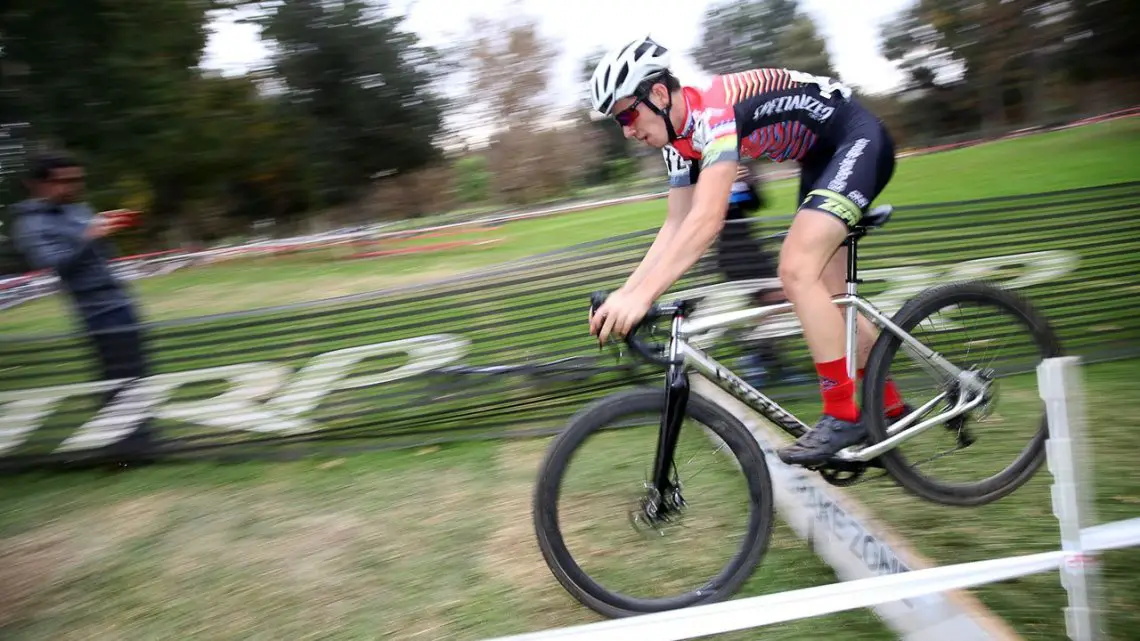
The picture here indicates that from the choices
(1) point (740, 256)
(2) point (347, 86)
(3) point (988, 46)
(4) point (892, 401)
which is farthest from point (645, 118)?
(3) point (988, 46)

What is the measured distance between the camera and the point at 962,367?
325 cm

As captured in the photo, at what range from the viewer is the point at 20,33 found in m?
21.2

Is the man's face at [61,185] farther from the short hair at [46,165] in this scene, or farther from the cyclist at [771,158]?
the cyclist at [771,158]

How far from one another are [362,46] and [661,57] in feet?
126

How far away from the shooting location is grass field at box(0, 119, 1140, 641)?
9.57 ft

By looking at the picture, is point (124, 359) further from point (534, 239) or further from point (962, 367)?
point (534, 239)

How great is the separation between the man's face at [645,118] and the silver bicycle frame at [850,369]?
688 mm

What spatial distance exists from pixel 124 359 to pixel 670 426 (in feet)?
12.8

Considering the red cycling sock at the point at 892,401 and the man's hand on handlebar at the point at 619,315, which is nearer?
the man's hand on handlebar at the point at 619,315

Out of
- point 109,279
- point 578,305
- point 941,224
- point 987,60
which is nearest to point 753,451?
point 578,305

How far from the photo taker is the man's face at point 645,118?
2777mm

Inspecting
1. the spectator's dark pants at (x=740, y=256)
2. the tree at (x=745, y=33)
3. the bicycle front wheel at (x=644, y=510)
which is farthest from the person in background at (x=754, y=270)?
the tree at (x=745, y=33)

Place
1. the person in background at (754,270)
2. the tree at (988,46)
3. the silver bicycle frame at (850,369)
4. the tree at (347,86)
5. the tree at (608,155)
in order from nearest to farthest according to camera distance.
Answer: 1. the silver bicycle frame at (850,369)
2. the person in background at (754,270)
3. the tree at (347,86)
4. the tree at (988,46)
5. the tree at (608,155)

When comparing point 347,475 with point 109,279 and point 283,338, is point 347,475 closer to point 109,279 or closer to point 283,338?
point 283,338
